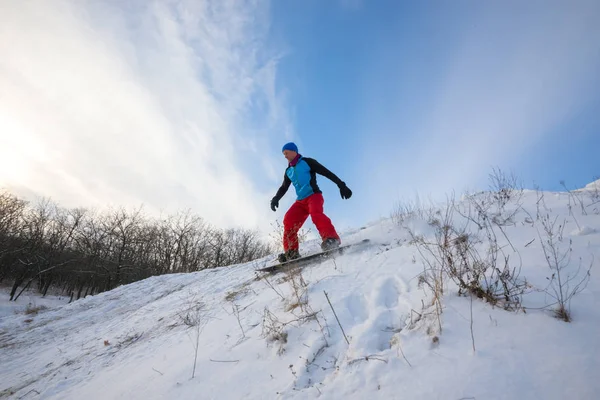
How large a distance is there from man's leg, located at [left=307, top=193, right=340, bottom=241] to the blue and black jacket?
0.26 metres

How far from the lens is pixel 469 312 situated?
1.62m

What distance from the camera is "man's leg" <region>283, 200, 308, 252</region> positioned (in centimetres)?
439

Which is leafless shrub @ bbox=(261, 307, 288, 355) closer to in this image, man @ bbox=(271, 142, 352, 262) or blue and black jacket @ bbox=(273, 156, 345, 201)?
man @ bbox=(271, 142, 352, 262)

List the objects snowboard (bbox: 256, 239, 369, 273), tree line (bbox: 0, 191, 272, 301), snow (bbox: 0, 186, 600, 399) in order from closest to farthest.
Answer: snow (bbox: 0, 186, 600, 399)
snowboard (bbox: 256, 239, 369, 273)
tree line (bbox: 0, 191, 272, 301)

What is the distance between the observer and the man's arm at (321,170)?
4.64 meters

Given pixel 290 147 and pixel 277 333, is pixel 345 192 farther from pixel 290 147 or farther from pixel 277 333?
pixel 277 333

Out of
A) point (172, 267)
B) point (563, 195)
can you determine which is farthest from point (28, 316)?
point (172, 267)

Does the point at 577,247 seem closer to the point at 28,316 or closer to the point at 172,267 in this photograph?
the point at 28,316

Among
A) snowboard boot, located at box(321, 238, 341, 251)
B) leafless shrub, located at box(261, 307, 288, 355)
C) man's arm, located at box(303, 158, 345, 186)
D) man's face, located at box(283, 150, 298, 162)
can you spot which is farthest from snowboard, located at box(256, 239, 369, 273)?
man's face, located at box(283, 150, 298, 162)

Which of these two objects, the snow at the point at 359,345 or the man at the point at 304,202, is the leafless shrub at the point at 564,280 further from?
the man at the point at 304,202

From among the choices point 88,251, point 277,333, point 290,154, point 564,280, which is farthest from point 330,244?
point 88,251

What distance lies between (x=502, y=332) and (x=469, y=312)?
0.22m

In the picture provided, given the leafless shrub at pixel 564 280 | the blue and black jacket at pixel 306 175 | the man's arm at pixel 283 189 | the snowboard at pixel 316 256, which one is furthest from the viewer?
the man's arm at pixel 283 189

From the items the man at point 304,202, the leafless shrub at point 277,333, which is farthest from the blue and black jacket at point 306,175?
the leafless shrub at point 277,333
